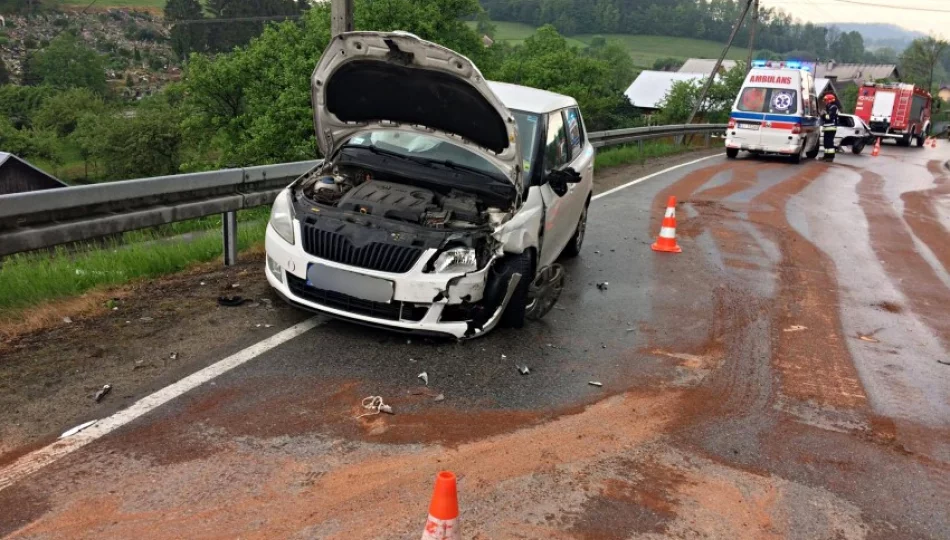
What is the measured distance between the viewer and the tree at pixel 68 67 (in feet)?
314

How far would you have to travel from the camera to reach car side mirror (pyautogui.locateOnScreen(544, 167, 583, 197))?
19.7 ft

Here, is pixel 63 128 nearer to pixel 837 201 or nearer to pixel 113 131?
pixel 113 131

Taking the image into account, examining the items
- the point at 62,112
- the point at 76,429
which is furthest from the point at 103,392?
the point at 62,112

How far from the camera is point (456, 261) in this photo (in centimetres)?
495

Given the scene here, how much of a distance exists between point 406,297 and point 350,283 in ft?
1.29

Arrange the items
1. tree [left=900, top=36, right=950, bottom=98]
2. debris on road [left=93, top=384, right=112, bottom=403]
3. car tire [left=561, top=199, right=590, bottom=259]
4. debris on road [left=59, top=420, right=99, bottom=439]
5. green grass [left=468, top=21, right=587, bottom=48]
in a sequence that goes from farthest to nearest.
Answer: green grass [left=468, top=21, right=587, bottom=48], tree [left=900, top=36, right=950, bottom=98], car tire [left=561, top=199, right=590, bottom=259], debris on road [left=93, top=384, right=112, bottom=403], debris on road [left=59, top=420, right=99, bottom=439]

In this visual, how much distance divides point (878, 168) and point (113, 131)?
202ft

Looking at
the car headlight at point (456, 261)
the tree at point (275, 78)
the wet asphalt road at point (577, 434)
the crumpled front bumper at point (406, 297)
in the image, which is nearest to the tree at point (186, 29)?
the tree at point (275, 78)

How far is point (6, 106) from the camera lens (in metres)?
83.7

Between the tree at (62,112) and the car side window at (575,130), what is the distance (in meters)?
82.0

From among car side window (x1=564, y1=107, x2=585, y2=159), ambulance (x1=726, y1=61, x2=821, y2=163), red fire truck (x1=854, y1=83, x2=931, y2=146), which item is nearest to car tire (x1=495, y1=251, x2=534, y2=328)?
car side window (x1=564, y1=107, x2=585, y2=159)

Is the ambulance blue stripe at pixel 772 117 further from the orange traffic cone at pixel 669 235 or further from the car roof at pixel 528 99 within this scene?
the car roof at pixel 528 99

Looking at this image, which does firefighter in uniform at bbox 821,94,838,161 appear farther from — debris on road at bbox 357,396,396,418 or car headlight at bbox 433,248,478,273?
debris on road at bbox 357,396,396,418

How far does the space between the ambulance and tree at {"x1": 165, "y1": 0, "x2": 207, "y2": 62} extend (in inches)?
3186
